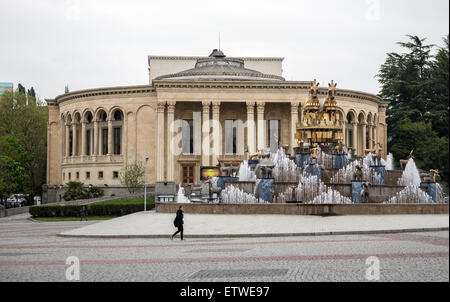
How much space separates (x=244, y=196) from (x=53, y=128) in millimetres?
56284

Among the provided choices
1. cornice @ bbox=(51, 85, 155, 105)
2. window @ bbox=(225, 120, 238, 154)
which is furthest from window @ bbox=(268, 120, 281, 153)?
cornice @ bbox=(51, 85, 155, 105)

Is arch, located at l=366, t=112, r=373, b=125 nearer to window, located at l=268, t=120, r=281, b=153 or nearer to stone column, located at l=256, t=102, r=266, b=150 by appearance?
window, located at l=268, t=120, r=281, b=153

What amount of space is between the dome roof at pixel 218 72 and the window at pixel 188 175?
34.3 ft

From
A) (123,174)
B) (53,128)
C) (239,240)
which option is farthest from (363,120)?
(239,240)

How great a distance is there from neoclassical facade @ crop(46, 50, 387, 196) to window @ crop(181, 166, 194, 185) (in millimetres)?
114

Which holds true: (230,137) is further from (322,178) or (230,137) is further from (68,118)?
(322,178)

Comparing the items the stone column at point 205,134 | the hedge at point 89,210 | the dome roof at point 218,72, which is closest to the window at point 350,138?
the dome roof at point 218,72

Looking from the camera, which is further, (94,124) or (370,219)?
(94,124)

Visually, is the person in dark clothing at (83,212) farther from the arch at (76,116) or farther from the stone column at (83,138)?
the arch at (76,116)

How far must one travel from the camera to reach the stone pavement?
2089 centimetres

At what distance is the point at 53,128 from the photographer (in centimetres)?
8119

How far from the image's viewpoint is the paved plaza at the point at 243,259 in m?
11.8

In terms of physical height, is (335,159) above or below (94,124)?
below
